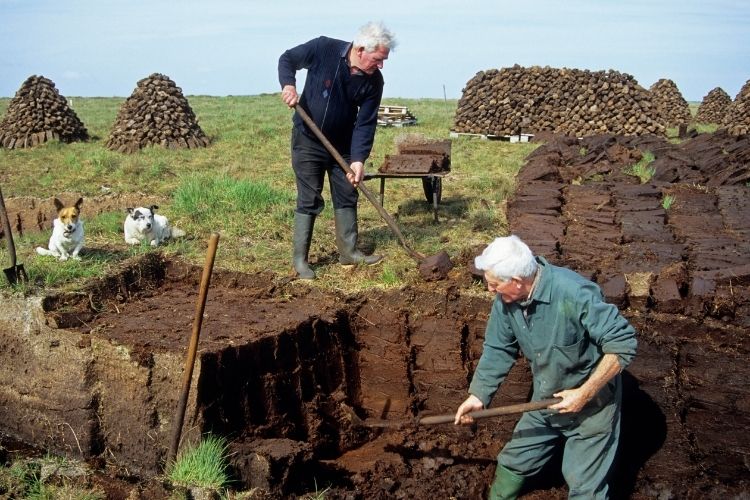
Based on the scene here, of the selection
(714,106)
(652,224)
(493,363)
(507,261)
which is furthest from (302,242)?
(714,106)

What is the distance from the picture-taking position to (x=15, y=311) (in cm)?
Result: 570

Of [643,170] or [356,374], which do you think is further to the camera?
[643,170]

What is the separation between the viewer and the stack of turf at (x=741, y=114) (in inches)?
767

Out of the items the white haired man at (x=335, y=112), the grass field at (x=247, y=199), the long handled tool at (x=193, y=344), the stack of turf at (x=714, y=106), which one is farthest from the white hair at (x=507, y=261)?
the stack of turf at (x=714, y=106)

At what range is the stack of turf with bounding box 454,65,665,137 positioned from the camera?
17344 millimetres

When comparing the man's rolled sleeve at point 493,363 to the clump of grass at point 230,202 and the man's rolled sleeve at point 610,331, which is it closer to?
the man's rolled sleeve at point 610,331

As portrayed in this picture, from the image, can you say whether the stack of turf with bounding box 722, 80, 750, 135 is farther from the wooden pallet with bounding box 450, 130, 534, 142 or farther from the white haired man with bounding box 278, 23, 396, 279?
the white haired man with bounding box 278, 23, 396, 279

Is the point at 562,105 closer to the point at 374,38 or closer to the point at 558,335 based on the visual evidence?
the point at 374,38

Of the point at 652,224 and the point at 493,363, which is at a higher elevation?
the point at 652,224

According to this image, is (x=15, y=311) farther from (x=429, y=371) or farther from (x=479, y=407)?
(x=479, y=407)

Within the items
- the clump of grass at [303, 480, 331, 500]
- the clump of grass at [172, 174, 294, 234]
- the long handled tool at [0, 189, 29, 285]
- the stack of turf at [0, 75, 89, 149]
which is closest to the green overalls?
the clump of grass at [303, 480, 331, 500]

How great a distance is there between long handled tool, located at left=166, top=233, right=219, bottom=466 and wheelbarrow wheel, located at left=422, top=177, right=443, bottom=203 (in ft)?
14.9

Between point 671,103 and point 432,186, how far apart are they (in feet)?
68.5

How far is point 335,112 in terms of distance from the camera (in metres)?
6.14
